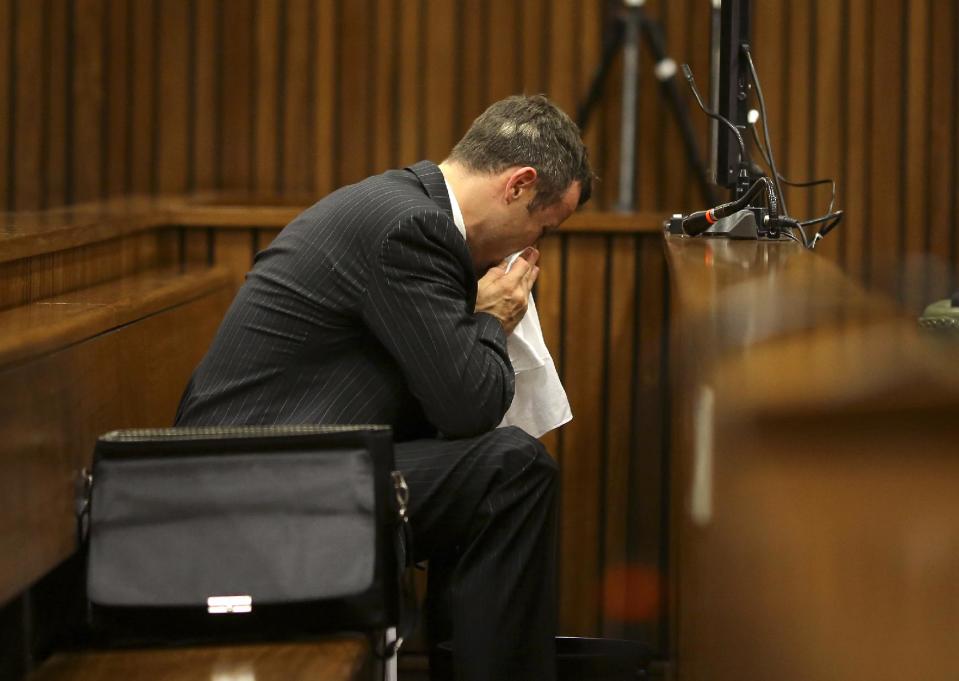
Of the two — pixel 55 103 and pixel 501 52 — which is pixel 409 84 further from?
pixel 55 103

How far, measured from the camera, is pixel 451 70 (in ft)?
12.7

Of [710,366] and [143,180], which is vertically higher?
[143,180]

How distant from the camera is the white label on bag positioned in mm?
1579

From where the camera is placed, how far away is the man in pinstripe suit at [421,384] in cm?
188

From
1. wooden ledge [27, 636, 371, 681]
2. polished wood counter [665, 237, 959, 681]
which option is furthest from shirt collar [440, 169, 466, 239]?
polished wood counter [665, 237, 959, 681]

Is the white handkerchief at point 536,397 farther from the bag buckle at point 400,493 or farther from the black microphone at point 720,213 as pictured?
the bag buckle at point 400,493

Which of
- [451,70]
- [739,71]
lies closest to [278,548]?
[739,71]

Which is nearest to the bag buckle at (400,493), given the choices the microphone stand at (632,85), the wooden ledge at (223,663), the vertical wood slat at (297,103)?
the wooden ledge at (223,663)

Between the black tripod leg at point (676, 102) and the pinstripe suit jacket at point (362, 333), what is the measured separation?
1.86 m

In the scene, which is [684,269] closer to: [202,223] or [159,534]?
[159,534]

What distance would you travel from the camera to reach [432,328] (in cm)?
188

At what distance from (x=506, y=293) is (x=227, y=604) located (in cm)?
77

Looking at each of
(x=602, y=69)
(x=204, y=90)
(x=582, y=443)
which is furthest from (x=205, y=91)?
(x=582, y=443)

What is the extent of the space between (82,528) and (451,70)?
8.02 ft
